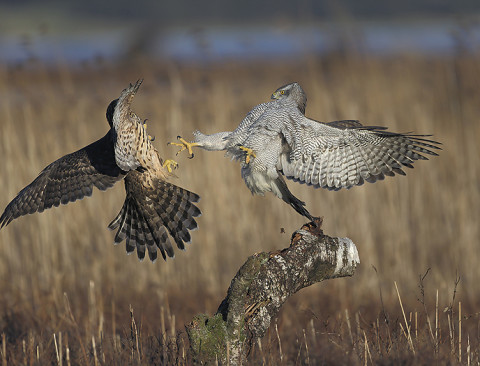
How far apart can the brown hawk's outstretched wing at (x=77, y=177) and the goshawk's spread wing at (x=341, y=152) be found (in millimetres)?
1255

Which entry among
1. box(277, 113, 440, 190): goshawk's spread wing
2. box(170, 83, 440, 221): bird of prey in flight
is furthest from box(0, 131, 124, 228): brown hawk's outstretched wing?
box(277, 113, 440, 190): goshawk's spread wing

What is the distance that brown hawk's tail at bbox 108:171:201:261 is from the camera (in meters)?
4.66

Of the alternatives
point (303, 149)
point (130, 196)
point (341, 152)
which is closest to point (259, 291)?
point (303, 149)

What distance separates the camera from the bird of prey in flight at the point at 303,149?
4035mm

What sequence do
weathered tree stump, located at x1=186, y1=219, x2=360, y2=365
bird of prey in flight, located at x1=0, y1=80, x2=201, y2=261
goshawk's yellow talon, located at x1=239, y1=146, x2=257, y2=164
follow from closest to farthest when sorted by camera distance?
weathered tree stump, located at x1=186, y1=219, x2=360, y2=365 → goshawk's yellow talon, located at x1=239, y1=146, x2=257, y2=164 → bird of prey in flight, located at x1=0, y1=80, x2=201, y2=261

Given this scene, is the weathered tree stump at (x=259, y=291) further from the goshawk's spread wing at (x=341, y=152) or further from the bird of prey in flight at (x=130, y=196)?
the bird of prey in flight at (x=130, y=196)

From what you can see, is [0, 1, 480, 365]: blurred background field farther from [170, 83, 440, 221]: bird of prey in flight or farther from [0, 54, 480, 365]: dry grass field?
[170, 83, 440, 221]: bird of prey in flight

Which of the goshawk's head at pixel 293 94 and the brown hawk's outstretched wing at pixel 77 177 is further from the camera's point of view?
the brown hawk's outstretched wing at pixel 77 177

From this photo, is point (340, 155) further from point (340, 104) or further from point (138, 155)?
point (340, 104)

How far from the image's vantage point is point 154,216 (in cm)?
479

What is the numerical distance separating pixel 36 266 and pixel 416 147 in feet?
14.7

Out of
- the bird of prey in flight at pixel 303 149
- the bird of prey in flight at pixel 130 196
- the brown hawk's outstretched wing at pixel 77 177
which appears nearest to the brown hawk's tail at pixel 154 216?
the bird of prey in flight at pixel 130 196

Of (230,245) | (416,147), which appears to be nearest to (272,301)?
(416,147)

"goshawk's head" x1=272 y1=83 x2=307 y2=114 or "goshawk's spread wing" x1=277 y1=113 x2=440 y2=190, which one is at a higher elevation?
"goshawk's head" x1=272 y1=83 x2=307 y2=114
